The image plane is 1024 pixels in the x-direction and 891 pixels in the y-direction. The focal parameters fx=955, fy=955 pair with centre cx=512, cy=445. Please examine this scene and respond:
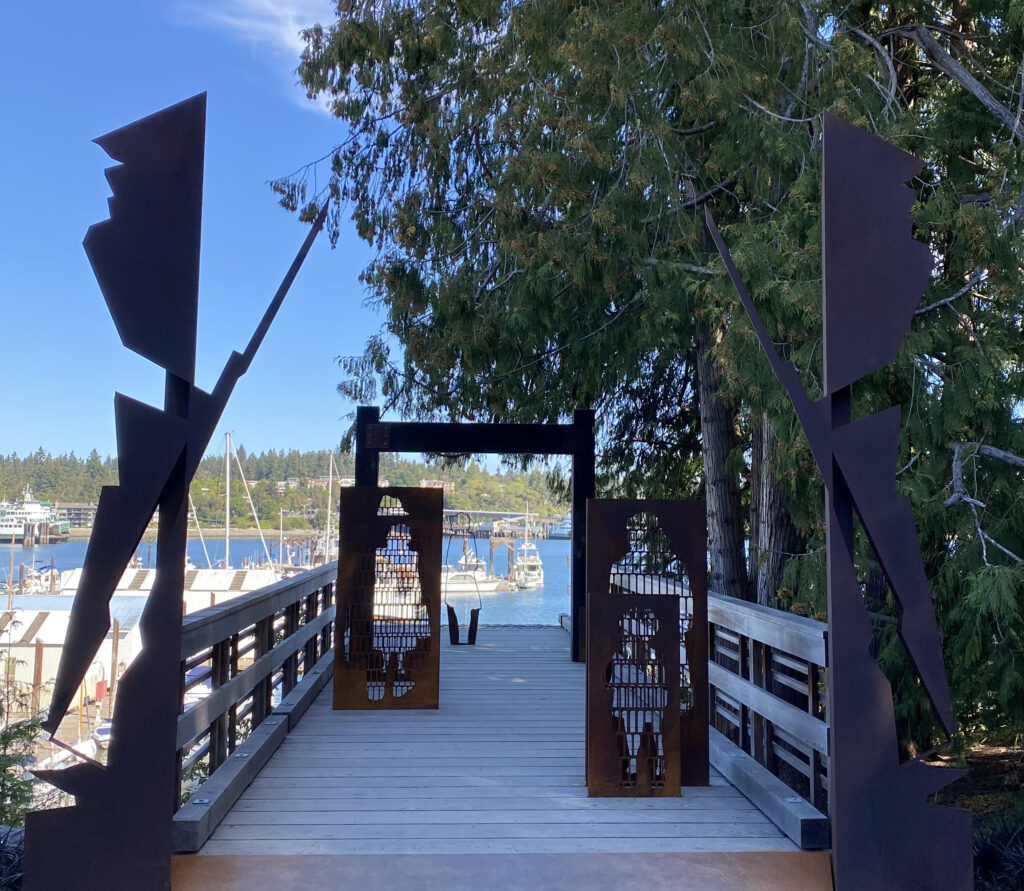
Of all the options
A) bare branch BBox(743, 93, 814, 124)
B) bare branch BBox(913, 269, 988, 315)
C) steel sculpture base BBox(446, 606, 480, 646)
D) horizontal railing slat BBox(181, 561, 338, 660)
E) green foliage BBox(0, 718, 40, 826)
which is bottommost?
green foliage BBox(0, 718, 40, 826)

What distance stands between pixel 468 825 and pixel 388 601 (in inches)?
106

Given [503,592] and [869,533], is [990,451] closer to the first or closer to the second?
[869,533]

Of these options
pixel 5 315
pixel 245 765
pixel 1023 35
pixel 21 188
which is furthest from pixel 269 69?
pixel 5 315

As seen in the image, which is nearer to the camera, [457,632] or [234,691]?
[234,691]

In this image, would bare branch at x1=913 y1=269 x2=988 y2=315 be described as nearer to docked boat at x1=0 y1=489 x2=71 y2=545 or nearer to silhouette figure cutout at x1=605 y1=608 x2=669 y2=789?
silhouette figure cutout at x1=605 y1=608 x2=669 y2=789

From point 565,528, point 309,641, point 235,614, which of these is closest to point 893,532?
point 235,614

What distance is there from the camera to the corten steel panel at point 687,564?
14.0ft

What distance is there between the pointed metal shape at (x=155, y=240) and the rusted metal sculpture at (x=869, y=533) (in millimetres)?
1777

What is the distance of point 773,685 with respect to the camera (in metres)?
4.34

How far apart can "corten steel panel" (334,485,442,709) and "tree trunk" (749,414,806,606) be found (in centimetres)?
263

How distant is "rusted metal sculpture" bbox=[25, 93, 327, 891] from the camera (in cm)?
278

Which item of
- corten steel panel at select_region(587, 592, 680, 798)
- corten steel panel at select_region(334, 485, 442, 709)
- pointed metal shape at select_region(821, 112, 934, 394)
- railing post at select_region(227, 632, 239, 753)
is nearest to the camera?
pointed metal shape at select_region(821, 112, 934, 394)

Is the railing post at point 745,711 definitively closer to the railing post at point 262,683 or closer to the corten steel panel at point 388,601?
the corten steel panel at point 388,601

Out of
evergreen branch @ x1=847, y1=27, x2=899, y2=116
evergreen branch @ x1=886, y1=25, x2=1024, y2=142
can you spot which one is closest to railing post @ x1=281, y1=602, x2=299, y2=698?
evergreen branch @ x1=847, y1=27, x2=899, y2=116
